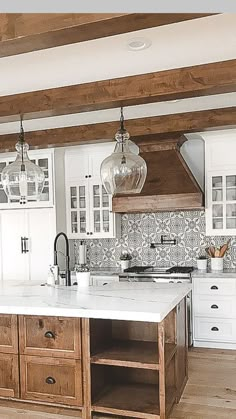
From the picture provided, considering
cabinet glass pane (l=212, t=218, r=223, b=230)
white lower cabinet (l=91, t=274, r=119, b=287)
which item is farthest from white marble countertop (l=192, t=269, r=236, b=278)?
white lower cabinet (l=91, t=274, r=119, b=287)

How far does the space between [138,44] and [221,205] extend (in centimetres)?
298

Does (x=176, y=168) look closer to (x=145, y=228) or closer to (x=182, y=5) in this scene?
(x=145, y=228)

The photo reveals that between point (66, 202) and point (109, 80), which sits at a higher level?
point (109, 80)

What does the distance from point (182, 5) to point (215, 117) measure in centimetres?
305

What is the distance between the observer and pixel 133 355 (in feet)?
9.79

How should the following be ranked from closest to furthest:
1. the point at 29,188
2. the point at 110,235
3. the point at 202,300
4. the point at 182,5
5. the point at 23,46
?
the point at 182,5 → the point at 23,46 → the point at 29,188 → the point at 202,300 → the point at 110,235

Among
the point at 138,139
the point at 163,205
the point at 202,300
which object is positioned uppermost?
the point at 138,139

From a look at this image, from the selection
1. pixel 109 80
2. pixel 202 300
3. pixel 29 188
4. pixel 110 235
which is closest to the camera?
pixel 109 80

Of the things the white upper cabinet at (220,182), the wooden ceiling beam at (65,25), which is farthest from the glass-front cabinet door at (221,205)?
the wooden ceiling beam at (65,25)

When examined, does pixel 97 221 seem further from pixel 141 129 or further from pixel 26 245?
pixel 141 129

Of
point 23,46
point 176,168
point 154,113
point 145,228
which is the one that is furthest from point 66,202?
point 23,46

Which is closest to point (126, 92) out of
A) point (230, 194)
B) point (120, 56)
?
point (120, 56)

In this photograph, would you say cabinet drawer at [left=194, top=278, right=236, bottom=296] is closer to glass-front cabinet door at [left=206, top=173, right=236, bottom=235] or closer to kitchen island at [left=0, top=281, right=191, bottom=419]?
glass-front cabinet door at [left=206, top=173, right=236, bottom=235]

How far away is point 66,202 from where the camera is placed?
577 centimetres
